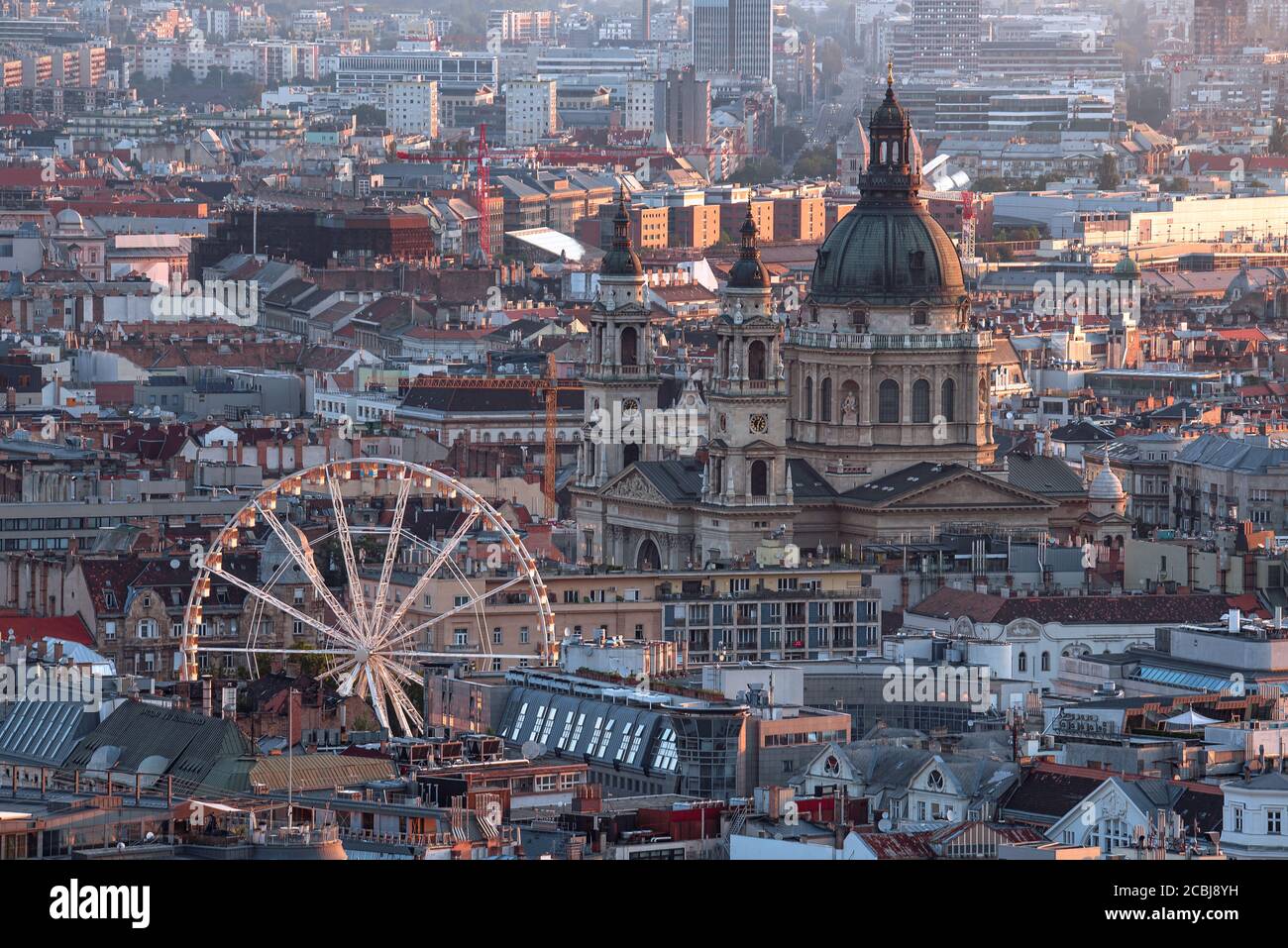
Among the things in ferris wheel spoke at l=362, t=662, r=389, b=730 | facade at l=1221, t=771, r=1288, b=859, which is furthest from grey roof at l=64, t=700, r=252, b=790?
facade at l=1221, t=771, r=1288, b=859

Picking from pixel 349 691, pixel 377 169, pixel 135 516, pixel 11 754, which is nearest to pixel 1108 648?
pixel 349 691

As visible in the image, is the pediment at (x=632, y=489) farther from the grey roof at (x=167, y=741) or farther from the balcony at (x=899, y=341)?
the grey roof at (x=167, y=741)

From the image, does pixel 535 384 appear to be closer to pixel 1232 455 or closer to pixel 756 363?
pixel 1232 455

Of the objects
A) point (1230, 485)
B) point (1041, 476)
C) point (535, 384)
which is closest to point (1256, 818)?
point (1041, 476)

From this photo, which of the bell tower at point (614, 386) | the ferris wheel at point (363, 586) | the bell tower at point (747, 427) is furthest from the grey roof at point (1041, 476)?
the ferris wheel at point (363, 586)

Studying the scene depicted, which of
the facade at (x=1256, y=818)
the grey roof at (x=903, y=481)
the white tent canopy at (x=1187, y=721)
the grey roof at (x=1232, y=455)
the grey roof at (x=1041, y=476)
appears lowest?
the grey roof at (x=1232, y=455)
